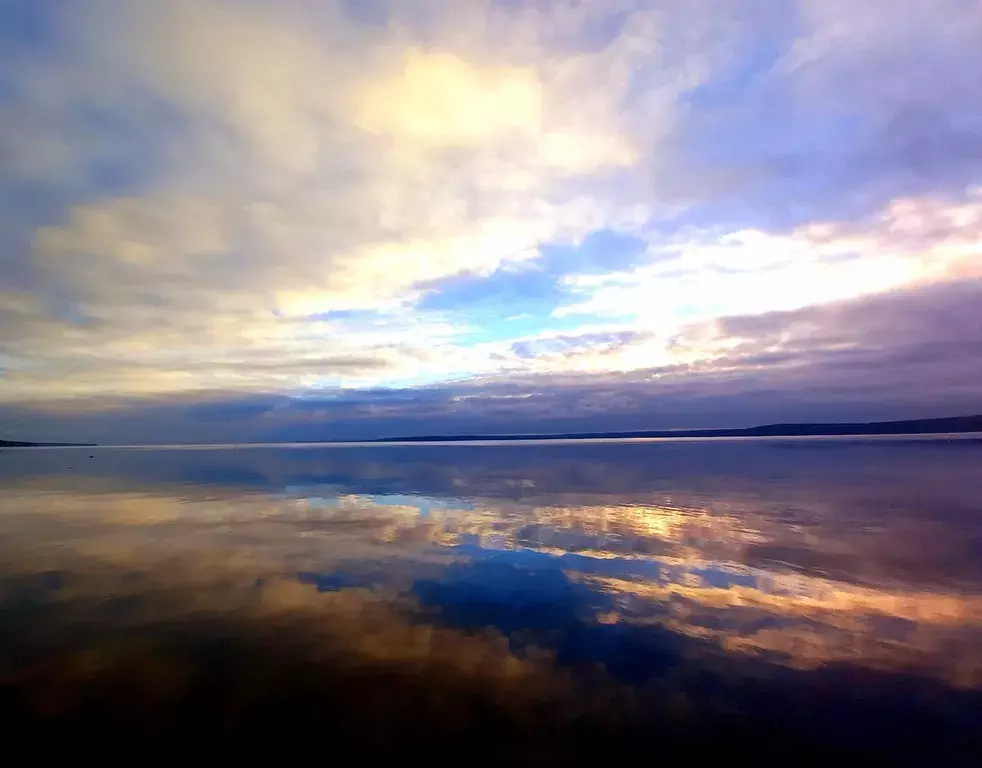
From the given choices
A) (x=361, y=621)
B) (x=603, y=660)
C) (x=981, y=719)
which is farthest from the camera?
(x=361, y=621)

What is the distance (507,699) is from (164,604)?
8.40 metres

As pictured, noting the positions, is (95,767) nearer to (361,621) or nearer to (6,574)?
(361,621)

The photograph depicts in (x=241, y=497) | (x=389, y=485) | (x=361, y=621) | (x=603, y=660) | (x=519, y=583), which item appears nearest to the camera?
(x=603, y=660)

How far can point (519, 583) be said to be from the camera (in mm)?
15414

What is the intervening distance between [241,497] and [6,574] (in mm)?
17246

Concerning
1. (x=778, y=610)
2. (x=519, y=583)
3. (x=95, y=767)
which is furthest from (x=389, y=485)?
(x=95, y=767)

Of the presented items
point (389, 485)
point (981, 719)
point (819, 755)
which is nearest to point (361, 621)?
point (819, 755)

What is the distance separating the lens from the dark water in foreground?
828 centimetres

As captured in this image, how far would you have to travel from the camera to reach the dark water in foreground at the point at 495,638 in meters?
8.28

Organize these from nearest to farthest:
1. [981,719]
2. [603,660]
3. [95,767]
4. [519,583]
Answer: [95,767]
[981,719]
[603,660]
[519,583]

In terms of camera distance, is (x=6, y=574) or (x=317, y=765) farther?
(x=6, y=574)

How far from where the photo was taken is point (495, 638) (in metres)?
11.6

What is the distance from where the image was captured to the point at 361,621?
12453 millimetres

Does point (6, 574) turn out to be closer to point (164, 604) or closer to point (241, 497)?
point (164, 604)
